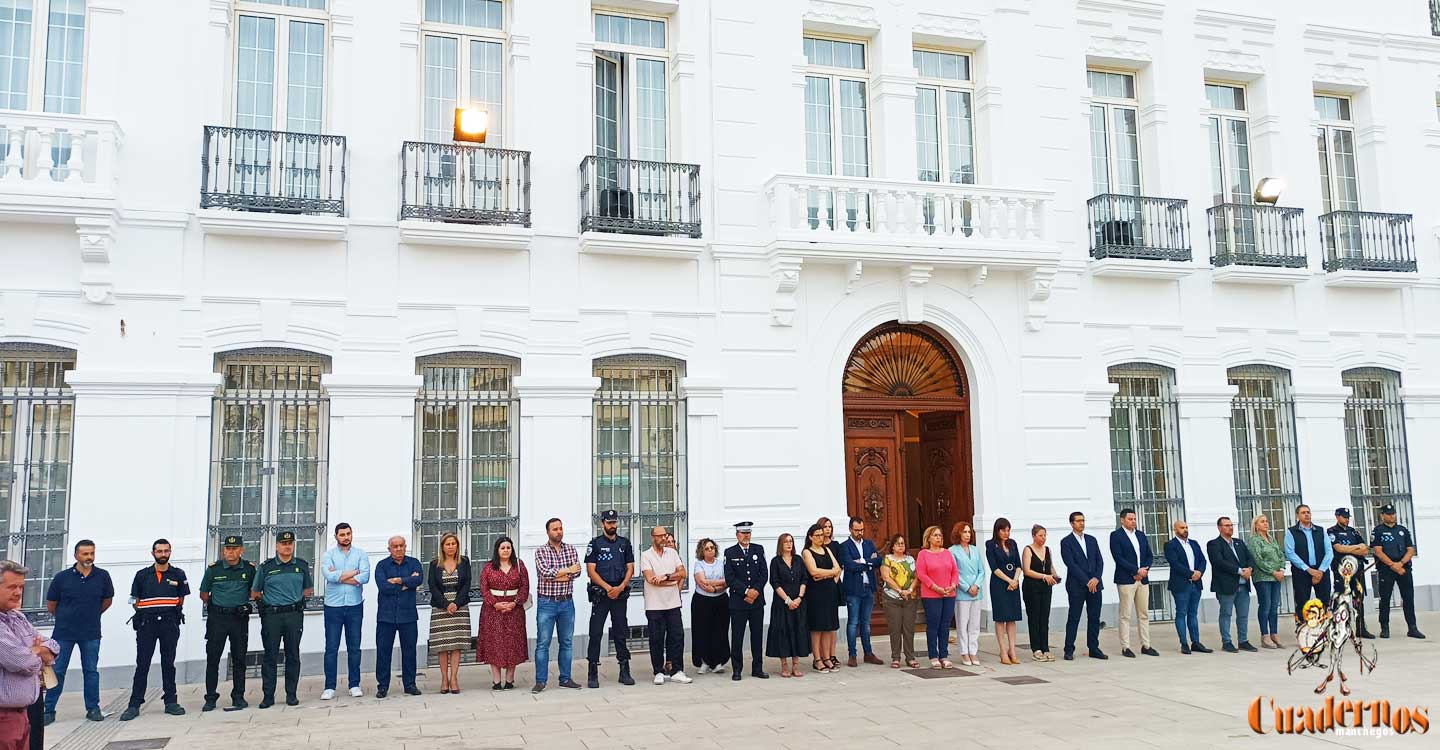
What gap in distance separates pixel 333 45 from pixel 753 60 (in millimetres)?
4952

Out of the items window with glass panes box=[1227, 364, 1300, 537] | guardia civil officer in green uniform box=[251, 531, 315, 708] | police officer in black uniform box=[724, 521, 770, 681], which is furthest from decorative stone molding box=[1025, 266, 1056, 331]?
guardia civil officer in green uniform box=[251, 531, 315, 708]

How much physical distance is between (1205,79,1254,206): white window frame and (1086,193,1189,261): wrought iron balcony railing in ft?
4.26

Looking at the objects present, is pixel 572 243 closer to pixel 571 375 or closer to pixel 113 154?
pixel 571 375

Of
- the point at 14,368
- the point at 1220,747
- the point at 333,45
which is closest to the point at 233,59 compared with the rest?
the point at 333,45

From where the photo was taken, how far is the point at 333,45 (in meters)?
12.4

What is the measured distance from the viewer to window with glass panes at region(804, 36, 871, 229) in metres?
14.3

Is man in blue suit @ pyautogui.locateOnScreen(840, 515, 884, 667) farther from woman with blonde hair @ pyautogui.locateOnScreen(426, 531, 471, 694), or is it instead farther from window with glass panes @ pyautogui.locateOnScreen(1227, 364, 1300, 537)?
window with glass panes @ pyautogui.locateOnScreen(1227, 364, 1300, 537)

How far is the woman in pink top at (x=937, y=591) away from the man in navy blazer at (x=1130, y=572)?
224 cm

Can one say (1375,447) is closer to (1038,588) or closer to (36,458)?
(1038,588)

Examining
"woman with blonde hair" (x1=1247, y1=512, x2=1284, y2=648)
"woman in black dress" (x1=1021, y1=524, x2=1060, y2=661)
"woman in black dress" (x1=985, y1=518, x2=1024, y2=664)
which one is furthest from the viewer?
"woman with blonde hair" (x1=1247, y1=512, x2=1284, y2=648)

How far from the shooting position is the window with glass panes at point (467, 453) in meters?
12.2

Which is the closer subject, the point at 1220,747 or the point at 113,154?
the point at 1220,747

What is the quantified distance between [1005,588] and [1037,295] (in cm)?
411

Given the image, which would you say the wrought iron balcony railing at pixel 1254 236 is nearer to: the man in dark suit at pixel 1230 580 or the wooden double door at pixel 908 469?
the man in dark suit at pixel 1230 580
